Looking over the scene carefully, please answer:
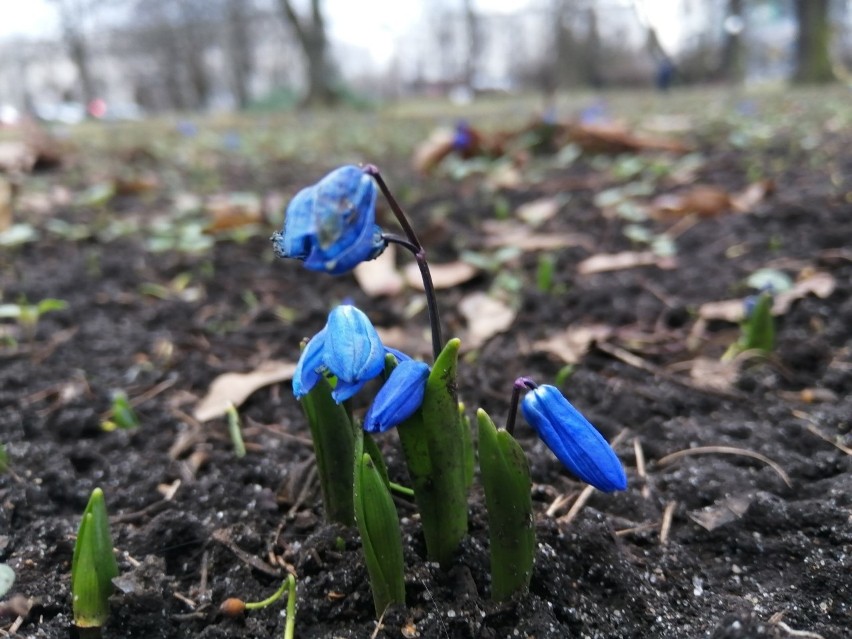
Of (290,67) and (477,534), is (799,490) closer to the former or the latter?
(477,534)

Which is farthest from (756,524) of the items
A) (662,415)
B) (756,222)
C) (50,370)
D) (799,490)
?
(756,222)

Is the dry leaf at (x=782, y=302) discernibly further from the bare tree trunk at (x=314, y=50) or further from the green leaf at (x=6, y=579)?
the bare tree trunk at (x=314, y=50)

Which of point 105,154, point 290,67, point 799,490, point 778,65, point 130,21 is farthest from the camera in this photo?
point 290,67

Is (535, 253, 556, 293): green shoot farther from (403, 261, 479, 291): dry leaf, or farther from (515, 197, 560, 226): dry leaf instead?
(515, 197, 560, 226): dry leaf

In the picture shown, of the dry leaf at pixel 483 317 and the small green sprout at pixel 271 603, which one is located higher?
the small green sprout at pixel 271 603

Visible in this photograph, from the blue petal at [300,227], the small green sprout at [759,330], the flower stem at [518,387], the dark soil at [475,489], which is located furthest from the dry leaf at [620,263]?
the blue petal at [300,227]

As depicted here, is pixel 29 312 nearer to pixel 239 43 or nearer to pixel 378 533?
pixel 378 533
